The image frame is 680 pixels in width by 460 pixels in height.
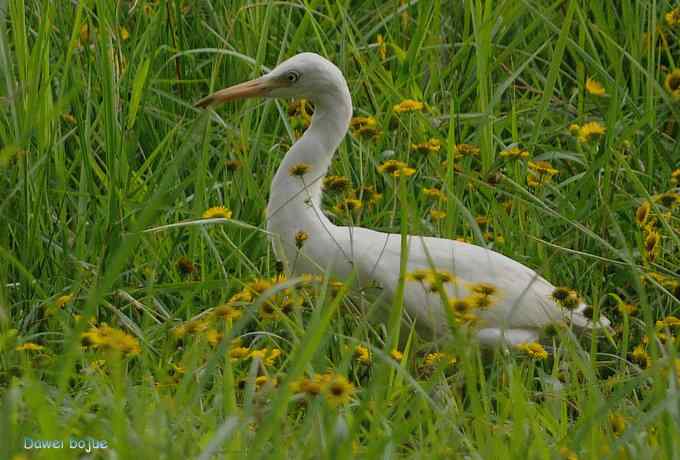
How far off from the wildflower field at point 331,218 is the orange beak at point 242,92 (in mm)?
187

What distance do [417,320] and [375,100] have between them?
1084mm

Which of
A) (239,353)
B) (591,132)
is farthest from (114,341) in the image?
(591,132)

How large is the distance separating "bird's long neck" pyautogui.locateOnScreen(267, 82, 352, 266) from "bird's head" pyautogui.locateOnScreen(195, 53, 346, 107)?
3cm

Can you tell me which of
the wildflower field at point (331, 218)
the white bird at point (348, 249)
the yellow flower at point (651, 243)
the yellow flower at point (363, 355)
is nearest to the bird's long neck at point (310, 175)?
the white bird at point (348, 249)

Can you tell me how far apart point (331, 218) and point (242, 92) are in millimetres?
791

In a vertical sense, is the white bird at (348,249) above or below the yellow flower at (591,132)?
below

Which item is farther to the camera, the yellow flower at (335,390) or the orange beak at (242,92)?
the orange beak at (242,92)

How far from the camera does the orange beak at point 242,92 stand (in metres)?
3.80

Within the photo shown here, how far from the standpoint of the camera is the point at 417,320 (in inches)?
145

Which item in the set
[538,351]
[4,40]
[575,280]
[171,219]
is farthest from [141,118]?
[538,351]

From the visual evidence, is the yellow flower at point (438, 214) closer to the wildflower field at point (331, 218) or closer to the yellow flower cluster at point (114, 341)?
the wildflower field at point (331, 218)

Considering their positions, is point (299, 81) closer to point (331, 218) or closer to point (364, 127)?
point (364, 127)

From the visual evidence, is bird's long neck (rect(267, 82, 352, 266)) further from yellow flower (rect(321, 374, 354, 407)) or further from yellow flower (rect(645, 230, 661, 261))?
yellow flower (rect(321, 374, 354, 407))

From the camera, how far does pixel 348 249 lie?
12.0ft
